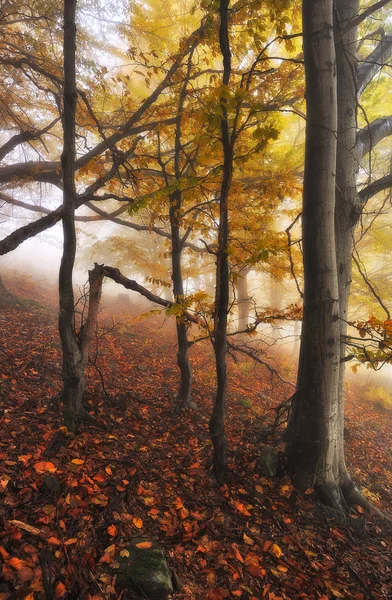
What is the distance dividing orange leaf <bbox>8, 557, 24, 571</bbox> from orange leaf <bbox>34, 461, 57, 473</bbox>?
3.32ft

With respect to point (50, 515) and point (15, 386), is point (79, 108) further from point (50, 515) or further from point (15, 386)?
point (50, 515)

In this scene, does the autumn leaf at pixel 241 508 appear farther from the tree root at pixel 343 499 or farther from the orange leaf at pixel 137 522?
the orange leaf at pixel 137 522

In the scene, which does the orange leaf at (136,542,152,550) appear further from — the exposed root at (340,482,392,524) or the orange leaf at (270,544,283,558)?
the exposed root at (340,482,392,524)

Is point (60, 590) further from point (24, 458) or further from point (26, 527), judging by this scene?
point (24, 458)

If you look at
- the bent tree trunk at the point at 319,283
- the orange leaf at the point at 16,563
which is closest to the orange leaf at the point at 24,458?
the orange leaf at the point at 16,563

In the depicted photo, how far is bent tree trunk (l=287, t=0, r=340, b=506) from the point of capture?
3242 millimetres

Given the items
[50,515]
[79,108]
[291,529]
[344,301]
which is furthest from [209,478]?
[79,108]

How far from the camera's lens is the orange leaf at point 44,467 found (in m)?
3.10

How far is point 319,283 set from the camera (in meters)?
3.48

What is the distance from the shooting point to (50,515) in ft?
8.64

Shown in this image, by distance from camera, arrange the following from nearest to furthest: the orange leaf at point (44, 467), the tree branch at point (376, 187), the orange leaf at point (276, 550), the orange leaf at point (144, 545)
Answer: the orange leaf at point (144, 545), the orange leaf at point (276, 550), the orange leaf at point (44, 467), the tree branch at point (376, 187)

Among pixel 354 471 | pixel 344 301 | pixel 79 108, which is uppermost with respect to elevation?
pixel 79 108

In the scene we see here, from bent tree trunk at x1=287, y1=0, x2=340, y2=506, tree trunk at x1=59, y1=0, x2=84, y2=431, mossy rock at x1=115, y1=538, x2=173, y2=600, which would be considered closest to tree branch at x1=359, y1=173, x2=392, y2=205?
bent tree trunk at x1=287, y1=0, x2=340, y2=506

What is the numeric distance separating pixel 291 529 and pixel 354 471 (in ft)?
9.55
